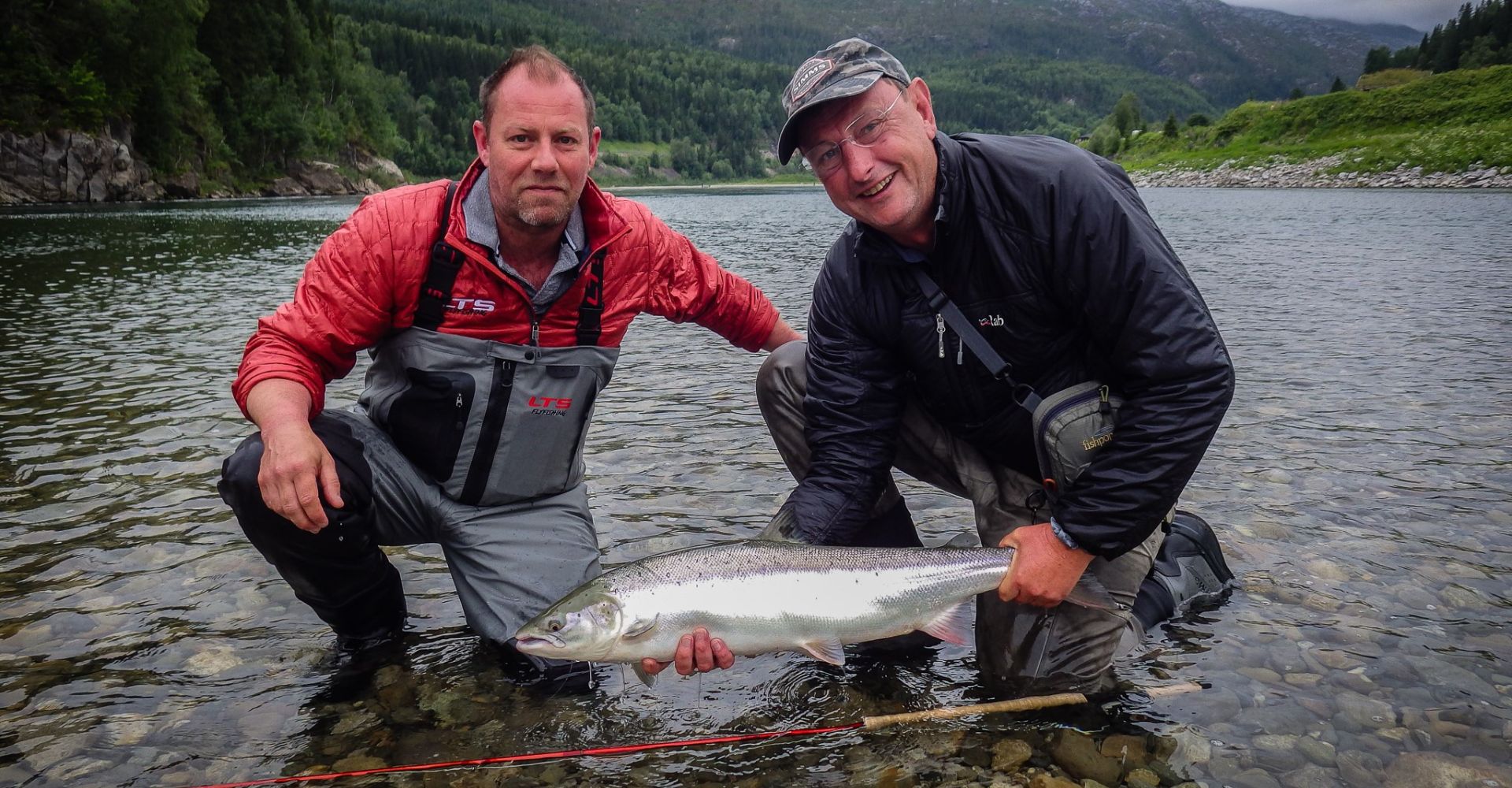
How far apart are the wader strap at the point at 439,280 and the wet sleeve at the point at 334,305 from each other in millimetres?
160

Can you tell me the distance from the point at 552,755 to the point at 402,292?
7.13 ft

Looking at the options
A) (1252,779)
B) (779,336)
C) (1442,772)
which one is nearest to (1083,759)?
(1252,779)

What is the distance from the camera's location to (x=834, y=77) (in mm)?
3863

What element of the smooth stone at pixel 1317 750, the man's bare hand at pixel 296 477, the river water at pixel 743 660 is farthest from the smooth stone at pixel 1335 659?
the man's bare hand at pixel 296 477

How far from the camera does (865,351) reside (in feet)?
14.3

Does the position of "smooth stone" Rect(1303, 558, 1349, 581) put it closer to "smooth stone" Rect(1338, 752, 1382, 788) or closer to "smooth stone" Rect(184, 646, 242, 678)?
"smooth stone" Rect(1338, 752, 1382, 788)

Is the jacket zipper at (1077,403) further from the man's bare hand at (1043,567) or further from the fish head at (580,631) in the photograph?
the fish head at (580,631)

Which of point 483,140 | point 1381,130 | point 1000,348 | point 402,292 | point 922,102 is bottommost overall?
point 1000,348

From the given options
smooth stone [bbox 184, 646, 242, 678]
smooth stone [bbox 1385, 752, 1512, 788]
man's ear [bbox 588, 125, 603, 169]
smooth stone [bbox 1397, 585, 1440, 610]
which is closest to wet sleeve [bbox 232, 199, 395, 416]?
man's ear [bbox 588, 125, 603, 169]

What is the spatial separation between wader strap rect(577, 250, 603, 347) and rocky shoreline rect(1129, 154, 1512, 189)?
186ft

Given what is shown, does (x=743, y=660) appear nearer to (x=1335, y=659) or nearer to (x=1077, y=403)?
(x=1077, y=403)

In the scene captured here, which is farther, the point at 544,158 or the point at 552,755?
the point at 544,158

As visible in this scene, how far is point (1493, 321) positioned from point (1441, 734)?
12.4 meters

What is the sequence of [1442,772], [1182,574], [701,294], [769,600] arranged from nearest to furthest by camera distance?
1. [1442,772]
2. [769,600]
3. [1182,574]
4. [701,294]
